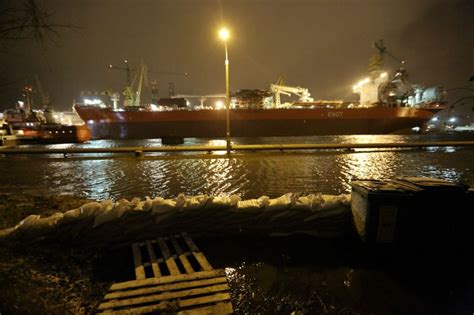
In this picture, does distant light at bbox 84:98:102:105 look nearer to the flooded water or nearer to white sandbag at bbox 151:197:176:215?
the flooded water

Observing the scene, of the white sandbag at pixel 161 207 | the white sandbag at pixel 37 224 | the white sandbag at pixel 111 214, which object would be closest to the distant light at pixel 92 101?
the white sandbag at pixel 37 224

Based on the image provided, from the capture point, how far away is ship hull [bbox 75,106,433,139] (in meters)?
37.7

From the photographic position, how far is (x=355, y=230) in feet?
14.2

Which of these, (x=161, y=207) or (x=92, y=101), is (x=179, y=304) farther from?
(x=92, y=101)

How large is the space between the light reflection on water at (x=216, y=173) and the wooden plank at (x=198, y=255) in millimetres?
3177

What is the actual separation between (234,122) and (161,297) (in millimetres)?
35762

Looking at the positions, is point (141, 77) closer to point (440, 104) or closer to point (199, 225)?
point (440, 104)

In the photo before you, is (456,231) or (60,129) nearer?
(456,231)

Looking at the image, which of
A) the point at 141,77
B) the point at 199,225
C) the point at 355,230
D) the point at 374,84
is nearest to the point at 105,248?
the point at 199,225

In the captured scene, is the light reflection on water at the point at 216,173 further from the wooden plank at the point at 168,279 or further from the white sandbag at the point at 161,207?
the wooden plank at the point at 168,279

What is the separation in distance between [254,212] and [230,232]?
0.55 meters

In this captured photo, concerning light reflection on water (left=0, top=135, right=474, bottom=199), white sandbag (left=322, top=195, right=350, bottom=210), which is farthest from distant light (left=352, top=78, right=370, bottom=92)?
white sandbag (left=322, top=195, right=350, bottom=210)

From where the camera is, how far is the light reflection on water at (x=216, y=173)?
7996mm

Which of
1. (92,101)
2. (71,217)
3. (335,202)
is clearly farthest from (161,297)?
(92,101)
